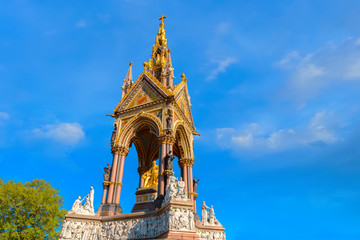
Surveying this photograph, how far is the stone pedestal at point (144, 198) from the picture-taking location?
1739 centimetres

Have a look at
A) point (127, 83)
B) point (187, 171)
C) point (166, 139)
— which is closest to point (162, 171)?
point (166, 139)

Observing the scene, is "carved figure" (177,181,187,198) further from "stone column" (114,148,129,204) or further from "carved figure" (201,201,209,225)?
"stone column" (114,148,129,204)

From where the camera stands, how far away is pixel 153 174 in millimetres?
19156

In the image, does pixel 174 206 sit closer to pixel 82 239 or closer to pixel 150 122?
pixel 82 239

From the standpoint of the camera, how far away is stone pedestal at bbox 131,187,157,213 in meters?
17.4

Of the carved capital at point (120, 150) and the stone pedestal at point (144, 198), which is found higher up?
the carved capital at point (120, 150)

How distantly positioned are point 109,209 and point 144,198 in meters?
2.79

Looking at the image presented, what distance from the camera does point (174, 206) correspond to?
1274cm

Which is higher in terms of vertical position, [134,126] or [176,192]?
[134,126]

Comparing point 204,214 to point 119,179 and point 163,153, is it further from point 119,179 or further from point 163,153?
point 119,179

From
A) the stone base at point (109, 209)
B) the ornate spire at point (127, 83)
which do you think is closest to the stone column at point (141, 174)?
the stone base at point (109, 209)

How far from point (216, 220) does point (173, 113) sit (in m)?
7.59

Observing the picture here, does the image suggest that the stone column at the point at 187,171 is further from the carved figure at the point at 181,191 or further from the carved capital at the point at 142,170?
the carved figure at the point at 181,191

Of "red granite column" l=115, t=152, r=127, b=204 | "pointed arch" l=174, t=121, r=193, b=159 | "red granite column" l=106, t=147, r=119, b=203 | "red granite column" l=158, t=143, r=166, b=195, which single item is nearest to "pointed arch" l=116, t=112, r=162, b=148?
"red granite column" l=106, t=147, r=119, b=203
